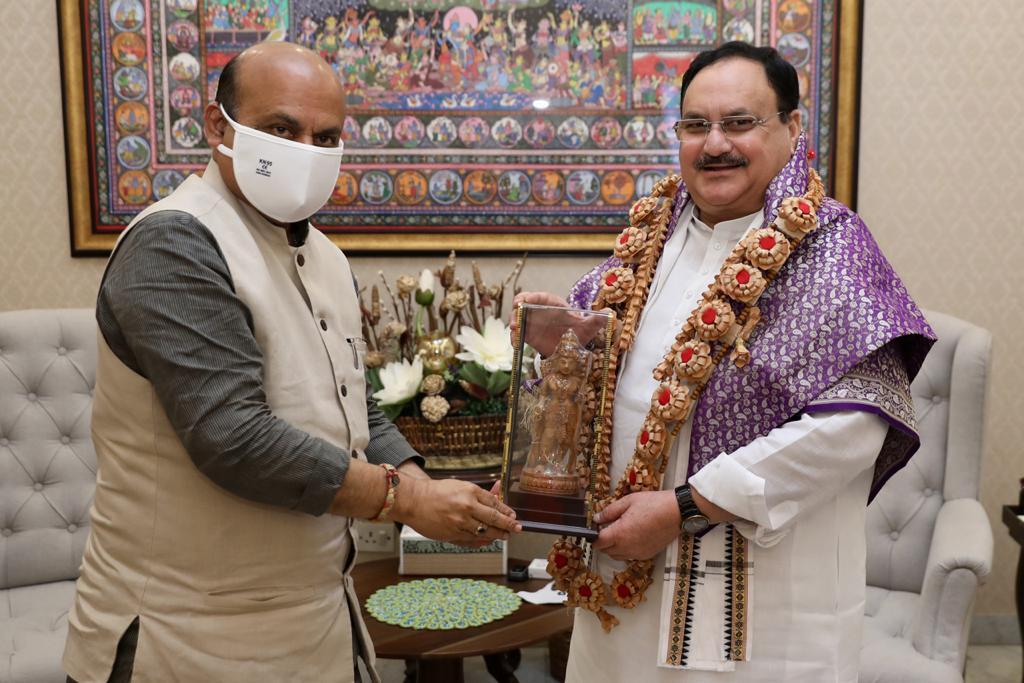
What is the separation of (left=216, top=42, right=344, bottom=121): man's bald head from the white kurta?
0.77 m

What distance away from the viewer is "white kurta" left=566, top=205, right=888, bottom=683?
1.57 meters

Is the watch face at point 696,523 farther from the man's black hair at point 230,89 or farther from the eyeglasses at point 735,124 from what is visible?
the man's black hair at point 230,89

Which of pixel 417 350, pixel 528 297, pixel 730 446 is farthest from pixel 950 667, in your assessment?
pixel 417 350

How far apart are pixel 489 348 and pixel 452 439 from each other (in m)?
0.33

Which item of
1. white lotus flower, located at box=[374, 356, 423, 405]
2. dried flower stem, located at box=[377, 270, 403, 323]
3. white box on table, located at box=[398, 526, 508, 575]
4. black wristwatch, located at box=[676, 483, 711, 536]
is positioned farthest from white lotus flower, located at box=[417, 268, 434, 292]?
black wristwatch, located at box=[676, 483, 711, 536]

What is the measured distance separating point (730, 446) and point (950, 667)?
4.16 feet

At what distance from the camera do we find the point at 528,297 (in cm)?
189

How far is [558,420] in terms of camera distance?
179 centimetres

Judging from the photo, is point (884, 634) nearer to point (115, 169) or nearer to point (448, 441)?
point (448, 441)

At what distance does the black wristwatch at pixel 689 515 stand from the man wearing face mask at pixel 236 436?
1.06 feet

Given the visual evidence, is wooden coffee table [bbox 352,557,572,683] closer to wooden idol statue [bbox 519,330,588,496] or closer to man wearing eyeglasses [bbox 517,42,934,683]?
man wearing eyeglasses [bbox 517,42,934,683]

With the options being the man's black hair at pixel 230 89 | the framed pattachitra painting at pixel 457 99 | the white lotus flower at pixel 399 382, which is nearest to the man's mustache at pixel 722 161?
the man's black hair at pixel 230 89

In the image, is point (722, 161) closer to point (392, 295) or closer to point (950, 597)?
point (950, 597)

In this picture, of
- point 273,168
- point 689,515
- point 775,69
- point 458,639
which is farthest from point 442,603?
point 775,69
